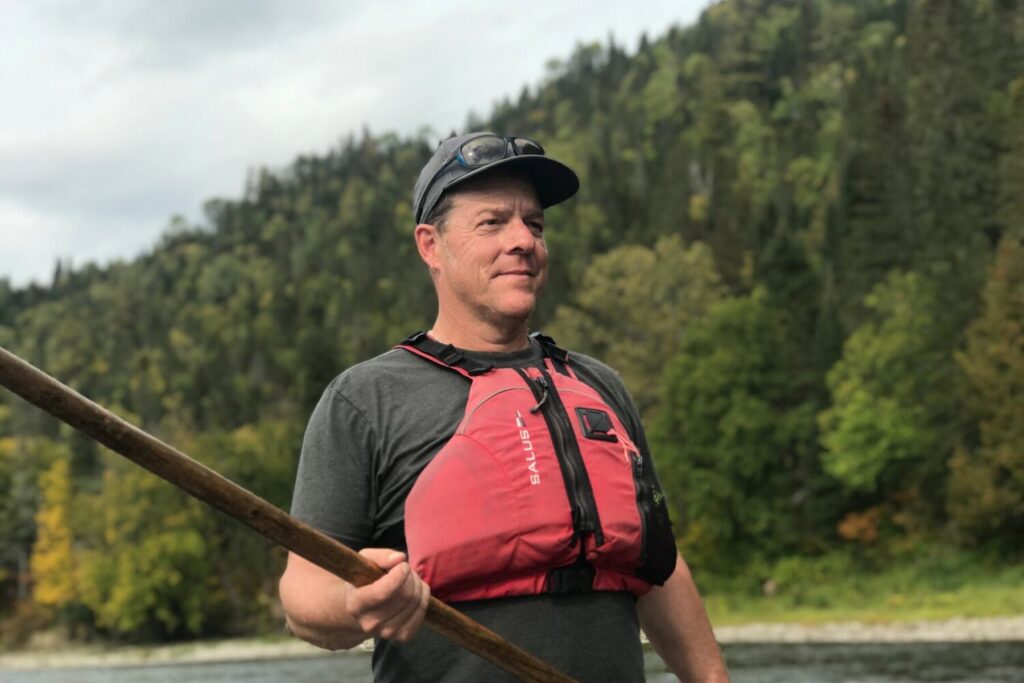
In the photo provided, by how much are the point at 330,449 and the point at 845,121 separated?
402ft

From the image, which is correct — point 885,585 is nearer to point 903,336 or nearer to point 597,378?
point 903,336

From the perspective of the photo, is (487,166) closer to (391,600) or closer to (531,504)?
(531,504)

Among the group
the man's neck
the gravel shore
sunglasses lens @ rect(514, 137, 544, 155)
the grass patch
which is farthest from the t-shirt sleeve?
the grass patch

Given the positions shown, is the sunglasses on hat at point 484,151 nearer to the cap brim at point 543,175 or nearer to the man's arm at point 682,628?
the cap brim at point 543,175

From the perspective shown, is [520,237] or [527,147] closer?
[520,237]

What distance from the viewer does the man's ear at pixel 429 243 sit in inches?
151

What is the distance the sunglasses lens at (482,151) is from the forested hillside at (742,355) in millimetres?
51313

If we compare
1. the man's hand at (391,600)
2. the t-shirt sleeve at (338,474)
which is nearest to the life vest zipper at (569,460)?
the t-shirt sleeve at (338,474)

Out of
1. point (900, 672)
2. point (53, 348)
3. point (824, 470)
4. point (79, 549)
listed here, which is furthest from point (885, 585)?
point (53, 348)

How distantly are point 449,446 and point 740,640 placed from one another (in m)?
51.8

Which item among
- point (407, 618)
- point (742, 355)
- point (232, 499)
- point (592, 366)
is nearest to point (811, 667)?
point (742, 355)

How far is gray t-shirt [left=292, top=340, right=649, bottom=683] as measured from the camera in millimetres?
3428

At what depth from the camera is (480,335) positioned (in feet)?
12.4

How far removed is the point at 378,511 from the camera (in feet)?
11.8
